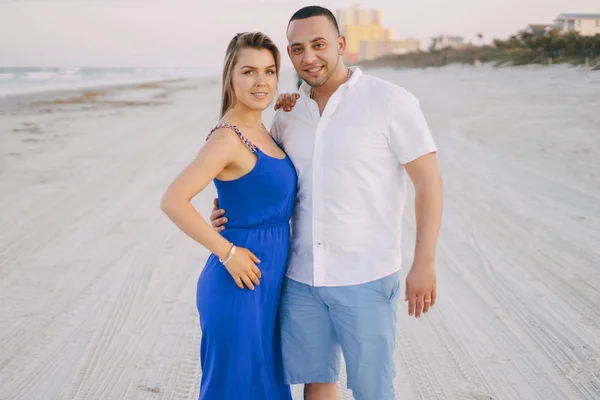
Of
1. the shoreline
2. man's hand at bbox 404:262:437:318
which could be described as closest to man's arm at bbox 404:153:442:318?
man's hand at bbox 404:262:437:318

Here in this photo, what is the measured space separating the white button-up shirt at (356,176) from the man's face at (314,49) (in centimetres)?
12

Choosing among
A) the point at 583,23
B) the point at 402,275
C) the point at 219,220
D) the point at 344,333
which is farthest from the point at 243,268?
the point at 583,23

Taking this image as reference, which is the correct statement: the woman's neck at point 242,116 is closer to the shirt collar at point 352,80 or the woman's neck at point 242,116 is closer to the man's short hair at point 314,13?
the shirt collar at point 352,80

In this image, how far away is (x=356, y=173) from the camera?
213 centimetres

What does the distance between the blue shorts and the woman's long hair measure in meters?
0.86

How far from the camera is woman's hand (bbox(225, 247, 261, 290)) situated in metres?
2.14

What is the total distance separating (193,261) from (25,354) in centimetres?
165

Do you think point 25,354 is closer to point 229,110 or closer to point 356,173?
point 229,110

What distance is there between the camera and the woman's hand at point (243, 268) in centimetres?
214

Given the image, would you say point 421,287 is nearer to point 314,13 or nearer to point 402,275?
point 314,13

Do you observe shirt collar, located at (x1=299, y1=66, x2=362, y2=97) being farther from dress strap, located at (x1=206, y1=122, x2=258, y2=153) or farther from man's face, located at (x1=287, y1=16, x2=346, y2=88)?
dress strap, located at (x1=206, y1=122, x2=258, y2=153)

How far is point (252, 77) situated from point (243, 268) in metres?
0.82

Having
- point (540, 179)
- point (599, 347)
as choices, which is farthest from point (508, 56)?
point (599, 347)

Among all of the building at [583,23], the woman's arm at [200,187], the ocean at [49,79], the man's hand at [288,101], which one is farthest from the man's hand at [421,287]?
the building at [583,23]
